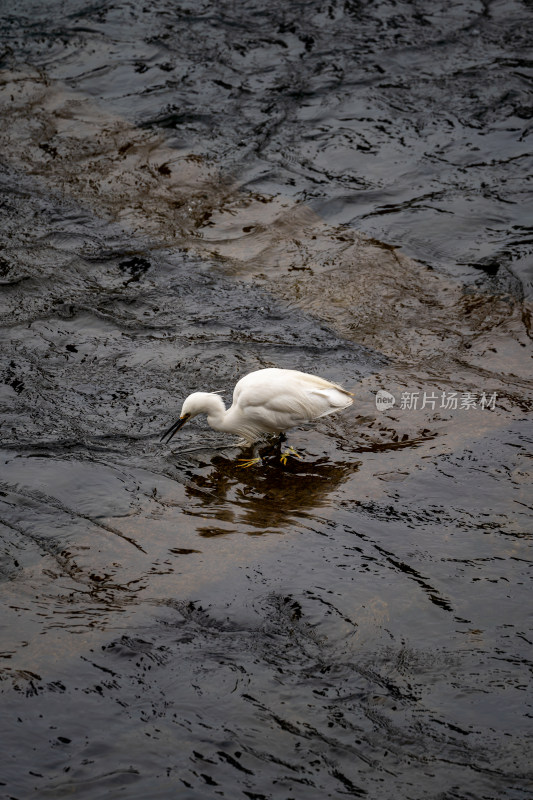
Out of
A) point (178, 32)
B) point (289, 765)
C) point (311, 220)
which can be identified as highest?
point (178, 32)

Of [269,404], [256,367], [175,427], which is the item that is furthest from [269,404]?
[256,367]

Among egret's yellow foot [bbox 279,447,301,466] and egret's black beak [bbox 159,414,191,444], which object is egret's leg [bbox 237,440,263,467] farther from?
egret's black beak [bbox 159,414,191,444]

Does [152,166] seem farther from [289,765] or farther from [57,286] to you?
[289,765]

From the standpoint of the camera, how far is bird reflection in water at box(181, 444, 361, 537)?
5.07 m

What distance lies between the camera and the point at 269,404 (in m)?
5.50

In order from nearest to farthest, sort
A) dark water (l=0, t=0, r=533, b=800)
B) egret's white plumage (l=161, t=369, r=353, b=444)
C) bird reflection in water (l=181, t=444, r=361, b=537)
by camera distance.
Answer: dark water (l=0, t=0, r=533, b=800), bird reflection in water (l=181, t=444, r=361, b=537), egret's white plumage (l=161, t=369, r=353, b=444)

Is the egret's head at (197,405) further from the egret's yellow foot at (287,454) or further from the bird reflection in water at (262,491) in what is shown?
the egret's yellow foot at (287,454)

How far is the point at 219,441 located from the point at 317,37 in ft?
23.7

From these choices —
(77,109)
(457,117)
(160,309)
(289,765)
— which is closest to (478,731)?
(289,765)

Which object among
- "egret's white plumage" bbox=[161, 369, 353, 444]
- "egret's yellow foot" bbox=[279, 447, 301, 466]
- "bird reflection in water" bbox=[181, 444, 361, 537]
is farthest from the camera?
"egret's yellow foot" bbox=[279, 447, 301, 466]

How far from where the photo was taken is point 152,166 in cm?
929

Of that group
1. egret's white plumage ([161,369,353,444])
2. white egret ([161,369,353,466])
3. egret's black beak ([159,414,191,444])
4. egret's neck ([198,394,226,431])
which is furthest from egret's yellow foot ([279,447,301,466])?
egret's black beak ([159,414,191,444])

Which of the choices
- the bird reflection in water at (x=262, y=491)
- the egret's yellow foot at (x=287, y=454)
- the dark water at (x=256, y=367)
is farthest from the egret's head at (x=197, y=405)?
the egret's yellow foot at (x=287, y=454)

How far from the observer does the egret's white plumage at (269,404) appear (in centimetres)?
551
